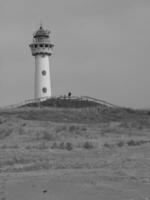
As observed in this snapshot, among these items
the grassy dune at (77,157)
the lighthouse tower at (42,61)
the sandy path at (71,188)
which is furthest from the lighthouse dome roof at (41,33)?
the sandy path at (71,188)

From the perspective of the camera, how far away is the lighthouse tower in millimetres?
68938

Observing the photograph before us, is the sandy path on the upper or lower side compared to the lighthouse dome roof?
lower

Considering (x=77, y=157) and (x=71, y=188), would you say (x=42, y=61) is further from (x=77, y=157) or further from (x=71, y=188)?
(x=71, y=188)

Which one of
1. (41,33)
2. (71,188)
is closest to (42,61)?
(41,33)

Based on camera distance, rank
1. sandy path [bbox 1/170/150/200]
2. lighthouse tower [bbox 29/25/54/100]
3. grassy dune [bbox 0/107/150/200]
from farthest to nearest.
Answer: lighthouse tower [bbox 29/25/54/100] < grassy dune [bbox 0/107/150/200] < sandy path [bbox 1/170/150/200]

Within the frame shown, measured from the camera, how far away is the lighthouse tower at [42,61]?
68.9 metres

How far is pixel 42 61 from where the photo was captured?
233 ft

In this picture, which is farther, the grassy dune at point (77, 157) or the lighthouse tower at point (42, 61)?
the lighthouse tower at point (42, 61)

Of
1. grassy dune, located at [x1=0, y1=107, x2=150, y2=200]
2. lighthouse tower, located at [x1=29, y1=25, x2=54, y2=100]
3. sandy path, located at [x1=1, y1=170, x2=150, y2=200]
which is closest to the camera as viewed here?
sandy path, located at [x1=1, y1=170, x2=150, y2=200]

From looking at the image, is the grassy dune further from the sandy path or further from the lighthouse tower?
the lighthouse tower

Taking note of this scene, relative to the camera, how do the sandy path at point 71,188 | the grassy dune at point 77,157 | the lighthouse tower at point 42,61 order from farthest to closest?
1. the lighthouse tower at point 42,61
2. the grassy dune at point 77,157
3. the sandy path at point 71,188

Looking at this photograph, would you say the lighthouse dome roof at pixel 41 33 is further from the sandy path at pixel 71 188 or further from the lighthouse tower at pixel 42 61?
the sandy path at pixel 71 188

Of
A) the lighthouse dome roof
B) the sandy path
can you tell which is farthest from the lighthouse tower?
the sandy path

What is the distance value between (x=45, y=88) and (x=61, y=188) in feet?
185
